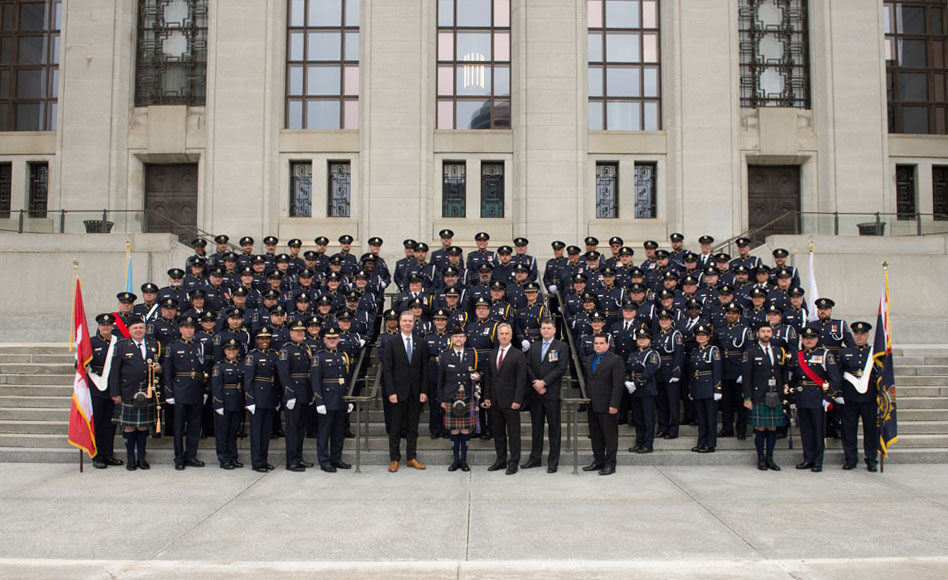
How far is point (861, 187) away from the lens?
70.6ft

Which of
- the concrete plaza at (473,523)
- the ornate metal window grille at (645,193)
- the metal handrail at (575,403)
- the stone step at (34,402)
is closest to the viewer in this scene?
the concrete plaza at (473,523)

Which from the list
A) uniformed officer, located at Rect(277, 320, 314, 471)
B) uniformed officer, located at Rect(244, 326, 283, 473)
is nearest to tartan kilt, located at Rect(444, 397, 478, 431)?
uniformed officer, located at Rect(277, 320, 314, 471)

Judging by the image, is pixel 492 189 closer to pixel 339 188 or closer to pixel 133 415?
pixel 339 188

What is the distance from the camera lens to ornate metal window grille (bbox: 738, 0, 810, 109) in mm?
22453

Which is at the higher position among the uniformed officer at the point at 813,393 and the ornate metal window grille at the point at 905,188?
the ornate metal window grille at the point at 905,188

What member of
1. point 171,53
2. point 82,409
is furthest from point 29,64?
point 82,409

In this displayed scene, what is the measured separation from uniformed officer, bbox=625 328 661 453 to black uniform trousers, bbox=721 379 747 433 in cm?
124

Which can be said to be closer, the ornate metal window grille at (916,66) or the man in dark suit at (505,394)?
the man in dark suit at (505,394)

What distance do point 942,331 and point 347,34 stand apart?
57.8 feet

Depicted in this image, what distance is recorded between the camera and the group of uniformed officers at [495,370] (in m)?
10.3

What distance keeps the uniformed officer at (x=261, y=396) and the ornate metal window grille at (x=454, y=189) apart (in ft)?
39.5

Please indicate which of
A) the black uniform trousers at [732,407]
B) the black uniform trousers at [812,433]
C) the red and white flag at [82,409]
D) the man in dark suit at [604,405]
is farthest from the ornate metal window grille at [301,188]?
the black uniform trousers at [812,433]

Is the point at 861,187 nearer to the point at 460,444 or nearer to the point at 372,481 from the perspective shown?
the point at 460,444

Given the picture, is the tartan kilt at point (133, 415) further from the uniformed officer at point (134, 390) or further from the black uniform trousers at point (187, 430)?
the black uniform trousers at point (187, 430)
